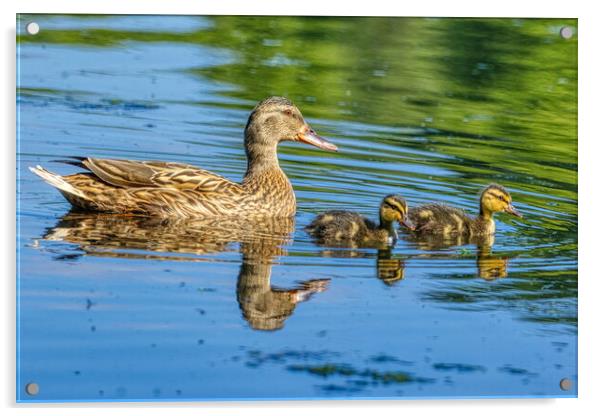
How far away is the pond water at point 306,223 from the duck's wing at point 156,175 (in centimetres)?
32

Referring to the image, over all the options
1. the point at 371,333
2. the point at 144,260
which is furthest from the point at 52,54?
the point at 371,333

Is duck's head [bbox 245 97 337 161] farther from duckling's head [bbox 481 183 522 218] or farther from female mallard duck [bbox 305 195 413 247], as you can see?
duckling's head [bbox 481 183 522 218]

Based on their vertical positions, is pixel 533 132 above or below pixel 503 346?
above

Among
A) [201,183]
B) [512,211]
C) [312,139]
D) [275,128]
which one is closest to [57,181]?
[201,183]

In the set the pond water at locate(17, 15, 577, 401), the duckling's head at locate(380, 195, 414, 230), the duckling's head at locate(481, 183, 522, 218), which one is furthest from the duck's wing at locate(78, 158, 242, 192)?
the duckling's head at locate(481, 183, 522, 218)

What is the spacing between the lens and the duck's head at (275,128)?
1199 centimetres

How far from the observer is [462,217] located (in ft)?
37.5

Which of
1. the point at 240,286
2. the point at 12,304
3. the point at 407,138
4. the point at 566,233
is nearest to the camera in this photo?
the point at 12,304

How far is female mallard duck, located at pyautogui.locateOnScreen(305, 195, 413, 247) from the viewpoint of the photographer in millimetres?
11039

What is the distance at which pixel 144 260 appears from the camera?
33.5 feet

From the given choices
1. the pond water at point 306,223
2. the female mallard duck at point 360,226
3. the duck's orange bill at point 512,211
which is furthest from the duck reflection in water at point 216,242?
the duck's orange bill at point 512,211

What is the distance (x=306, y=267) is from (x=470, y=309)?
1102 millimetres

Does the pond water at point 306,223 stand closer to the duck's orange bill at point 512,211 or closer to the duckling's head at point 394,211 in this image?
the duck's orange bill at point 512,211

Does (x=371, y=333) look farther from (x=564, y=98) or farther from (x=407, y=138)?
(x=407, y=138)
